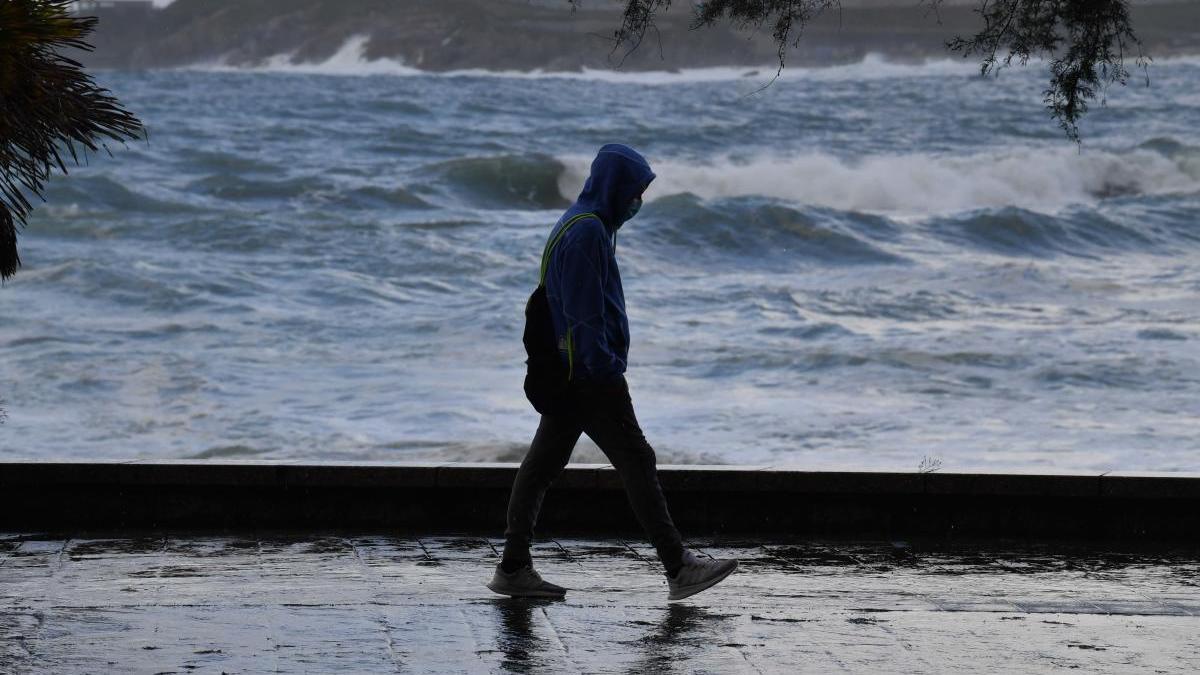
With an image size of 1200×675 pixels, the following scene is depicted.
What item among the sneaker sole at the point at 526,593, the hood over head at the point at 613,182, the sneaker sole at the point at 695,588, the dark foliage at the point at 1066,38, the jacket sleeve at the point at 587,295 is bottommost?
the sneaker sole at the point at 526,593

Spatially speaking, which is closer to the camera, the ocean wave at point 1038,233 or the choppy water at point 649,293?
the choppy water at point 649,293

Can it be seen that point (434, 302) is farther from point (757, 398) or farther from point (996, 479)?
point (996, 479)

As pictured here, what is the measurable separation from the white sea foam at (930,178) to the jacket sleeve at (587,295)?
3317cm

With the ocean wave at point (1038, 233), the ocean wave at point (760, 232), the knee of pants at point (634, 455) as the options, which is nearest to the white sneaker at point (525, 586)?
the knee of pants at point (634, 455)

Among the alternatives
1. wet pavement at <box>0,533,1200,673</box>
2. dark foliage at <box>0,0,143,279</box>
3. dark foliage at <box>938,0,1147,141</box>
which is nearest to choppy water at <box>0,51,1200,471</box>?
wet pavement at <box>0,533,1200,673</box>

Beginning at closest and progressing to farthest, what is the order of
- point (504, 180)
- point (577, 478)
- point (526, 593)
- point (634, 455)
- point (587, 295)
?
point (587, 295) → point (634, 455) → point (526, 593) → point (577, 478) → point (504, 180)

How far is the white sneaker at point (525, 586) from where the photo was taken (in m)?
6.18

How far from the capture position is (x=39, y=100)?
6434 millimetres

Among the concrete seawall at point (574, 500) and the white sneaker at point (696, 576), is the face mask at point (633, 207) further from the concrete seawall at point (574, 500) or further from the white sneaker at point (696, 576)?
the concrete seawall at point (574, 500)

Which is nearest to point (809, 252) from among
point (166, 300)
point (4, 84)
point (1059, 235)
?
point (1059, 235)

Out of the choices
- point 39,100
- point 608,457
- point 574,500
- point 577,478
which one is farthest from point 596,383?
point 39,100

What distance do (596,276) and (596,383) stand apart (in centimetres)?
41

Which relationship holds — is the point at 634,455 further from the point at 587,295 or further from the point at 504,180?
the point at 504,180

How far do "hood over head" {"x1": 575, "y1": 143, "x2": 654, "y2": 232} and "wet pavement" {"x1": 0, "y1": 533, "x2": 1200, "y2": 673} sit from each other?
4.74 feet
